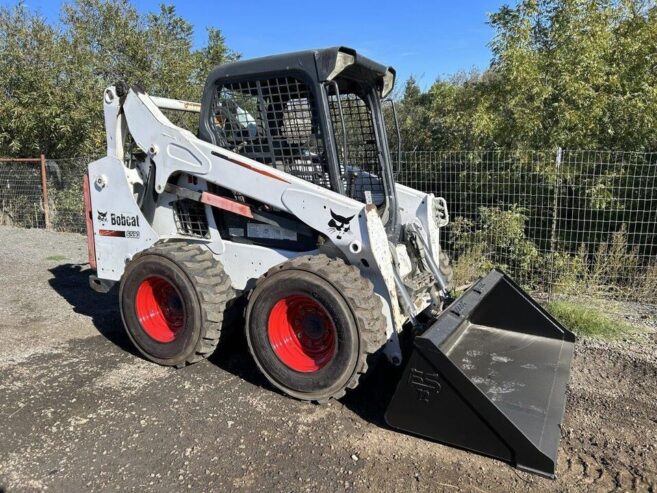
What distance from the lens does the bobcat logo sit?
3525 mm

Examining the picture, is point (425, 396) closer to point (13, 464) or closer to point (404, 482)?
point (404, 482)

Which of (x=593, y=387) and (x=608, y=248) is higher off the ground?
(x=608, y=248)

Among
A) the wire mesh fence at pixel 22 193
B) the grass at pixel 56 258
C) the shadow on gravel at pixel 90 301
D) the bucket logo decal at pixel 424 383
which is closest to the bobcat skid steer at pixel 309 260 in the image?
the bucket logo decal at pixel 424 383

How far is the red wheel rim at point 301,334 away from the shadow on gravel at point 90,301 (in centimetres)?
164

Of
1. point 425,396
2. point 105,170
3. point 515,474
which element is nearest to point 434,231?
point 425,396

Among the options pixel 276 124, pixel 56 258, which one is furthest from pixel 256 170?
pixel 56 258

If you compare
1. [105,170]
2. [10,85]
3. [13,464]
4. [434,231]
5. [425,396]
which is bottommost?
[13,464]

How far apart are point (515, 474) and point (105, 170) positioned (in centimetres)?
385

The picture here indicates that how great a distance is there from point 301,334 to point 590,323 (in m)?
2.99

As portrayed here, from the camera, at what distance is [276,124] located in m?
3.96

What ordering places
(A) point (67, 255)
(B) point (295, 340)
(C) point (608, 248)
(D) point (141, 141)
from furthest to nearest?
(A) point (67, 255)
(C) point (608, 248)
(D) point (141, 141)
(B) point (295, 340)

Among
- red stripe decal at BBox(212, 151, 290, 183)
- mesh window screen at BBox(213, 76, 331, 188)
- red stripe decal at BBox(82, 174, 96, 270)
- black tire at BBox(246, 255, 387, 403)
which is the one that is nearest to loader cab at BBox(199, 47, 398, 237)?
mesh window screen at BBox(213, 76, 331, 188)

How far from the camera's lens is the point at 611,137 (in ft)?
22.7

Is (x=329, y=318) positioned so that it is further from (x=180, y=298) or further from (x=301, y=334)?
(x=180, y=298)
